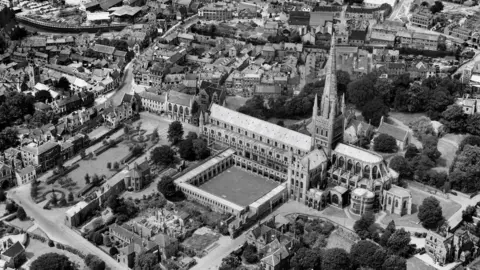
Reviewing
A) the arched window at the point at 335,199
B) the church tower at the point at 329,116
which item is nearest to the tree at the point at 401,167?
the church tower at the point at 329,116

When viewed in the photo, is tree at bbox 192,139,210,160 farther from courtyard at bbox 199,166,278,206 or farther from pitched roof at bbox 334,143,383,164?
pitched roof at bbox 334,143,383,164

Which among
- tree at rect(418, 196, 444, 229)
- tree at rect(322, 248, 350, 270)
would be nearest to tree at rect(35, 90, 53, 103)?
tree at rect(322, 248, 350, 270)

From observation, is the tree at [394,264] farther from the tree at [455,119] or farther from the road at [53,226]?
the tree at [455,119]

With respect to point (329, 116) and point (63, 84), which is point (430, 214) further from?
point (63, 84)

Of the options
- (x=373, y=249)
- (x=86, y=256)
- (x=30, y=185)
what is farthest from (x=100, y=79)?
(x=373, y=249)

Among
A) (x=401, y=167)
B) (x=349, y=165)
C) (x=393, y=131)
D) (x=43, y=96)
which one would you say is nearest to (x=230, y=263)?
(x=349, y=165)
